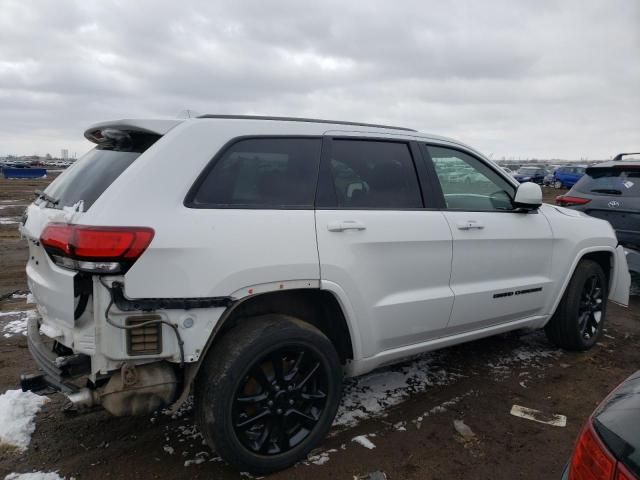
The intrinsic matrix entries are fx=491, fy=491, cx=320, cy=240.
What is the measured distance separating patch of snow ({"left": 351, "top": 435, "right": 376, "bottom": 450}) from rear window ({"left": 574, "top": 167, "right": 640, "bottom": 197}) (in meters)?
5.37

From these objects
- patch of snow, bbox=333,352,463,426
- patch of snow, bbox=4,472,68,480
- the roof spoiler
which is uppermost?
the roof spoiler

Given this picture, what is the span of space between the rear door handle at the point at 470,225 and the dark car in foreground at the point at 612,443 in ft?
5.99

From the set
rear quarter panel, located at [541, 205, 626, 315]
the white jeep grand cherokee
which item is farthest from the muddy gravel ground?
rear quarter panel, located at [541, 205, 626, 315]

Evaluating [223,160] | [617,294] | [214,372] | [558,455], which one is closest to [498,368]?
[558,455]

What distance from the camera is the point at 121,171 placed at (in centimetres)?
250

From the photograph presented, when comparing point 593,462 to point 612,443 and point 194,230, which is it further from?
point 194,230

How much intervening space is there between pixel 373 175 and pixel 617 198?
4.88 m

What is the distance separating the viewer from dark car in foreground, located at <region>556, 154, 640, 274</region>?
249 inches

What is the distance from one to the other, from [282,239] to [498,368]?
261 cm

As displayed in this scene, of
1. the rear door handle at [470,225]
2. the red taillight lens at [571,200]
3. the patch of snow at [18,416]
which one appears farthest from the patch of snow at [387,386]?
the red taillight lens at [571,200]

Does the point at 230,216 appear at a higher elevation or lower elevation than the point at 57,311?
higher

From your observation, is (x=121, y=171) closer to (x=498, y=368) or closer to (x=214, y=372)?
(x=214, y=372)

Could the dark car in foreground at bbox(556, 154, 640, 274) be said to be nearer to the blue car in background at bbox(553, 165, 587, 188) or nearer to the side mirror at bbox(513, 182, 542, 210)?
the side mirror at bbox(513, 182, 542, 210)

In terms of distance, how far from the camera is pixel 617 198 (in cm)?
653
